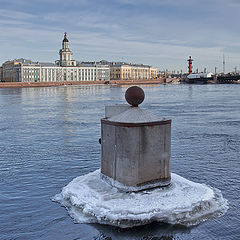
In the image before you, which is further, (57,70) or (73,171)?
(57,70)

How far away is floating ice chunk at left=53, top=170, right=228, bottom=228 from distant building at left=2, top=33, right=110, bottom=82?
96.4 m

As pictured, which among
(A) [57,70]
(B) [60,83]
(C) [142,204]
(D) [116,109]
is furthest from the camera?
(A) [57,70]

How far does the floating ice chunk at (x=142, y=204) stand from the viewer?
5.37m

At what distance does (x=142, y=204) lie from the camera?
5602mm

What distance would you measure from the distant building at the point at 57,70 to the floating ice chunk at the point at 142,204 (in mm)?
96404

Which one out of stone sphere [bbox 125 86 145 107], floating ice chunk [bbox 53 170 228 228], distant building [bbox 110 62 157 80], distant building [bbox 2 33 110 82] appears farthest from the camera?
distant building [bbox 110 62 157 80]

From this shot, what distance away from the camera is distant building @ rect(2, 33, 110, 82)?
10088 centimetres

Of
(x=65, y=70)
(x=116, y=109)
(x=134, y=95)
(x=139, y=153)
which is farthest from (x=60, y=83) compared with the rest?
(x=139, y=153)

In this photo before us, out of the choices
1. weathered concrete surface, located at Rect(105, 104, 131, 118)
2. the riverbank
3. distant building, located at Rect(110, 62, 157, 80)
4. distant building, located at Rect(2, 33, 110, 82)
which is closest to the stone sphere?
weathered concrete surface, located at Rect(105, 104, 131, 118)

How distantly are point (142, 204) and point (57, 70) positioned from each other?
104 meters

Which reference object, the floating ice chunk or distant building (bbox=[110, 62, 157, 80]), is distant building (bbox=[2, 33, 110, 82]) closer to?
distant building (bbox=[110, 62, 157, 80])

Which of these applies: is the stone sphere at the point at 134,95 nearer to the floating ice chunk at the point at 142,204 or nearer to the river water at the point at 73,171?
the floating ice chunk at the point at 142,204

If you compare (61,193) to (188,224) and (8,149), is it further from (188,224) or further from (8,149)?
(8,149)

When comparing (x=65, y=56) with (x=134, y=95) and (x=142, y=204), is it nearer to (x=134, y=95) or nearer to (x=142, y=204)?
(x=134, y=95)
